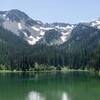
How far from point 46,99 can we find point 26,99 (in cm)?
519

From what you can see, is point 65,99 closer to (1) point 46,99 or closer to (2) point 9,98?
(1) point 46,99

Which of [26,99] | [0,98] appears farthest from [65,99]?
[0,98]

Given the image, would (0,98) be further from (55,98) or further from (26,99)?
(55,98)

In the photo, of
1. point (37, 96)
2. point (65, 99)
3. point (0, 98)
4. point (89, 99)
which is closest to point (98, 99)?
point (89, 99)

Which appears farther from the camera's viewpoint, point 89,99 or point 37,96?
point 37,96

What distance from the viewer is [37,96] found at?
309ft

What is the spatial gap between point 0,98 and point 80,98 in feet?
68.3

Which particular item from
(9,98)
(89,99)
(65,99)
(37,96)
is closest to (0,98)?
(9,98)

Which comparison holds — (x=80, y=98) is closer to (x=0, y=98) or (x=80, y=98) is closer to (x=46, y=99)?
(x=46, y=99)

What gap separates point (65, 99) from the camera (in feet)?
286

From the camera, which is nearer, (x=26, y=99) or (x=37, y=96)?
(x=26, y=99)

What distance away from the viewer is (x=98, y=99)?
85.2 m

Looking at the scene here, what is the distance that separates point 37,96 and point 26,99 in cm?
717

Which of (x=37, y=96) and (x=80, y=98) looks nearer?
(x=80, y=98)
